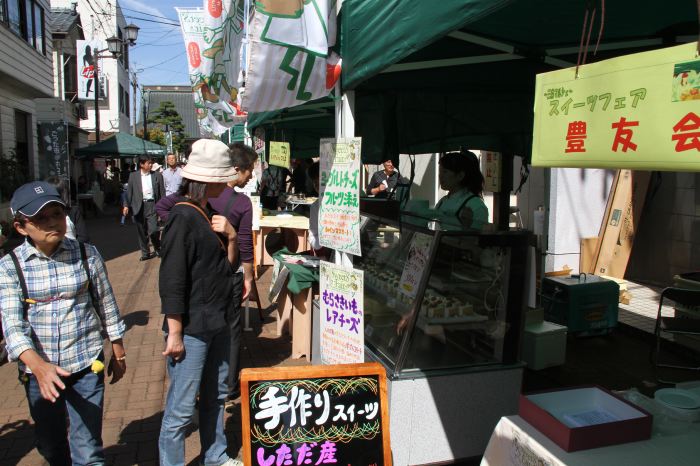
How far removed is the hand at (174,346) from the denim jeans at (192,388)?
58 mm

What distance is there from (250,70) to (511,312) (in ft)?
6.97

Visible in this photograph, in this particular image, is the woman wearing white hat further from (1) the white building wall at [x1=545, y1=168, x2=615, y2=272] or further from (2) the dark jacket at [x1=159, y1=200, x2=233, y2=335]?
(1) the white building wall at [x1=545, y1=168, x2=615, y2=272]

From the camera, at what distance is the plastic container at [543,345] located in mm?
4707

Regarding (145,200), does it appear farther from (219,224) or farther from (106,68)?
(106,68)

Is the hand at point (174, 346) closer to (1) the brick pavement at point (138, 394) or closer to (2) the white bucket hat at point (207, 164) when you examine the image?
(2) the white bucket hat at point (207, 164)

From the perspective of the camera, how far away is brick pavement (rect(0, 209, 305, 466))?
349 centimetres

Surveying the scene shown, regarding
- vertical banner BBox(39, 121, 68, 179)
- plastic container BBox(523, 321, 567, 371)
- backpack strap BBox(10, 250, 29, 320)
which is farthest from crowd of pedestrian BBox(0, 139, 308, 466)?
vertical banner BBox(39, 121, 68, 179)

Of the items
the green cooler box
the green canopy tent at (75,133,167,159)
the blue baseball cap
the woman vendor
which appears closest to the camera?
the blue baseball cap

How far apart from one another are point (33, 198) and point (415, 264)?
2018 mm

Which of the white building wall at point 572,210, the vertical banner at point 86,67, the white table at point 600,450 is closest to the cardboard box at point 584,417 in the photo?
the white table at point 600,450

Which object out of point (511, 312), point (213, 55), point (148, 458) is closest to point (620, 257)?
point (511, 312)

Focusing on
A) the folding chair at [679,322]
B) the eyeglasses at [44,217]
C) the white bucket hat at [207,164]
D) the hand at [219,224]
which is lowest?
the folding chair at [679,322]

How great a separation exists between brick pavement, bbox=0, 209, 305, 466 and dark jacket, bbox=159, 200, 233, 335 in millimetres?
1136

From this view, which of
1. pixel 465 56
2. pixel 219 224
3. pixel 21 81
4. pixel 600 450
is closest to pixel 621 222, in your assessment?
pixel 465 56
